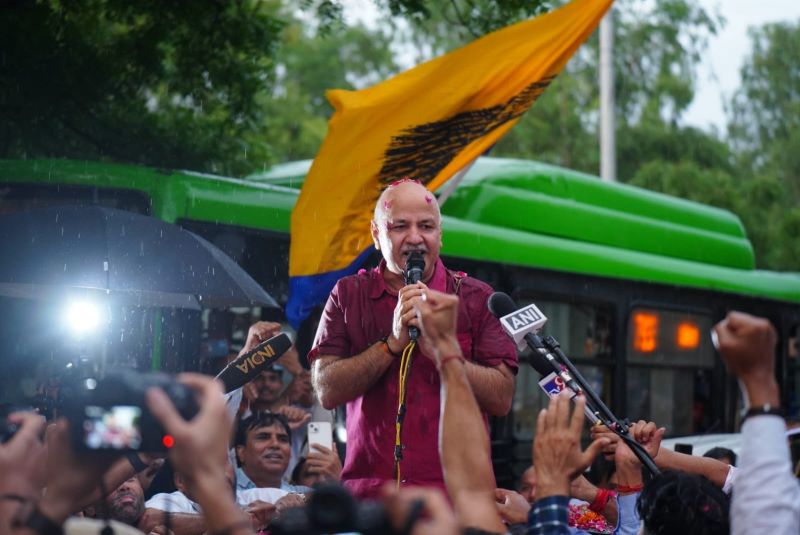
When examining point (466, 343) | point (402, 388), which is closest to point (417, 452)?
point (402, 388)

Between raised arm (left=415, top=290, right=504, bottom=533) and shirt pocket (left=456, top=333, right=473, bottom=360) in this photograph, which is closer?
raised arm (left=415, top=290, right=504, bottom=533)

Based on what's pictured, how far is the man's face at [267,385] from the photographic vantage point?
7742mm

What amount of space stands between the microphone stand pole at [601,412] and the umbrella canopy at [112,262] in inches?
120

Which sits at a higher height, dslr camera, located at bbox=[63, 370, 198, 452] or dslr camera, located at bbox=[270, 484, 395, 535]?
dslr camera, located at bbox=[63, 370, 198, 452]

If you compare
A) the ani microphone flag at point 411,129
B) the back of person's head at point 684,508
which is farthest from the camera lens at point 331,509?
the ani microphone flag at point 411,129

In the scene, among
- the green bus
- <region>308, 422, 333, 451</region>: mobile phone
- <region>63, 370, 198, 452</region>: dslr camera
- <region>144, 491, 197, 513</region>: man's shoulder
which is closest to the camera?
<region>63, 370, 198, 452</region>: dslr camera

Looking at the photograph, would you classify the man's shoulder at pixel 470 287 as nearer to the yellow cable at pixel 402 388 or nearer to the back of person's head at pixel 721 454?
the yellow cable at pixel 402 388

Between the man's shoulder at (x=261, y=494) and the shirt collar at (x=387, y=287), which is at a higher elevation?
the shirt collar at (x=387, y=287)

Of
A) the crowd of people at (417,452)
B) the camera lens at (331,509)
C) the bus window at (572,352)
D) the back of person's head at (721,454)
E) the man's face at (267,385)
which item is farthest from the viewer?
the bus window at (572,352)

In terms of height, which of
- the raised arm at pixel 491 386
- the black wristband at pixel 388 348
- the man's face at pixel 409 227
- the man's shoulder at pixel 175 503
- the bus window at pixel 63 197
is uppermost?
the bus window at pixel 63 197

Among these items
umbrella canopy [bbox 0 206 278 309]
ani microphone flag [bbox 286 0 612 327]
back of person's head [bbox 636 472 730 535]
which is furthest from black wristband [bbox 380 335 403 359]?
ani microphone flag [bbox 286 0 612 327]

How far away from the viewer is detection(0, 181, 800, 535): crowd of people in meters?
2.43

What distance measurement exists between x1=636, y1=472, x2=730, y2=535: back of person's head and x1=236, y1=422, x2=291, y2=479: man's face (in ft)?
12.2

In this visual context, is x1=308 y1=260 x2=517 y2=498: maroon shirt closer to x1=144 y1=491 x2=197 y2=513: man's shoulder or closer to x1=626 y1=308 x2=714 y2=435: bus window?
x1=144 y1=491 x2=197 y2=513: man's shoulder
